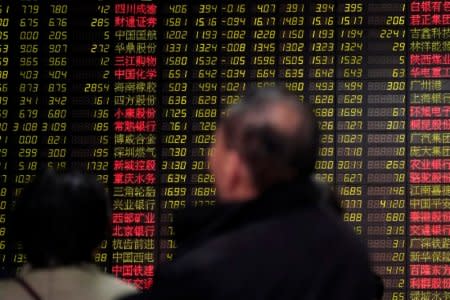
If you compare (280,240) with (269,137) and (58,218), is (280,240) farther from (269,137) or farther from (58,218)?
(58,218)

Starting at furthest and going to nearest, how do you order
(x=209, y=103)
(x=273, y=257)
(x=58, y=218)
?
(x=209, y=103), (x=58, y=218), (x=273, y=257)

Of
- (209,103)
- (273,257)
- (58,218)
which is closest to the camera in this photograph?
(273,257)

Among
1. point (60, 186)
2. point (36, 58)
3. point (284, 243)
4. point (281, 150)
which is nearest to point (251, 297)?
point (284, 243)

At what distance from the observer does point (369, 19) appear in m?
4.50

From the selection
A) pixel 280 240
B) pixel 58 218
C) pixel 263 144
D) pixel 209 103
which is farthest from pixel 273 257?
pixel 209 103

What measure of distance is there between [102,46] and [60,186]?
124 inches

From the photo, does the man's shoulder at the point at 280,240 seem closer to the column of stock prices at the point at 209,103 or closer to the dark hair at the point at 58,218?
the dark hair at the point at 58,218

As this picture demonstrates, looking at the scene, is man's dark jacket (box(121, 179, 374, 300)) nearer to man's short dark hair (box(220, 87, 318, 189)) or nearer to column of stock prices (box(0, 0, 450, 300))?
man's short dark hair (box(220, 87, 318, 189))

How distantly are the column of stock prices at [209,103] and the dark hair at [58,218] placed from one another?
297 centimetres

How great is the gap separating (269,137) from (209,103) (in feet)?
11.0

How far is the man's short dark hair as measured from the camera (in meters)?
1.17

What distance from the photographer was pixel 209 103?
14.9ft

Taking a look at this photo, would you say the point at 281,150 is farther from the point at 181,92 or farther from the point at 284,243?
the point at 181,92

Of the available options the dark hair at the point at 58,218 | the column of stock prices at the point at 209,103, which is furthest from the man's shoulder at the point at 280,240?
the column of stock prices at the point at 209,103
